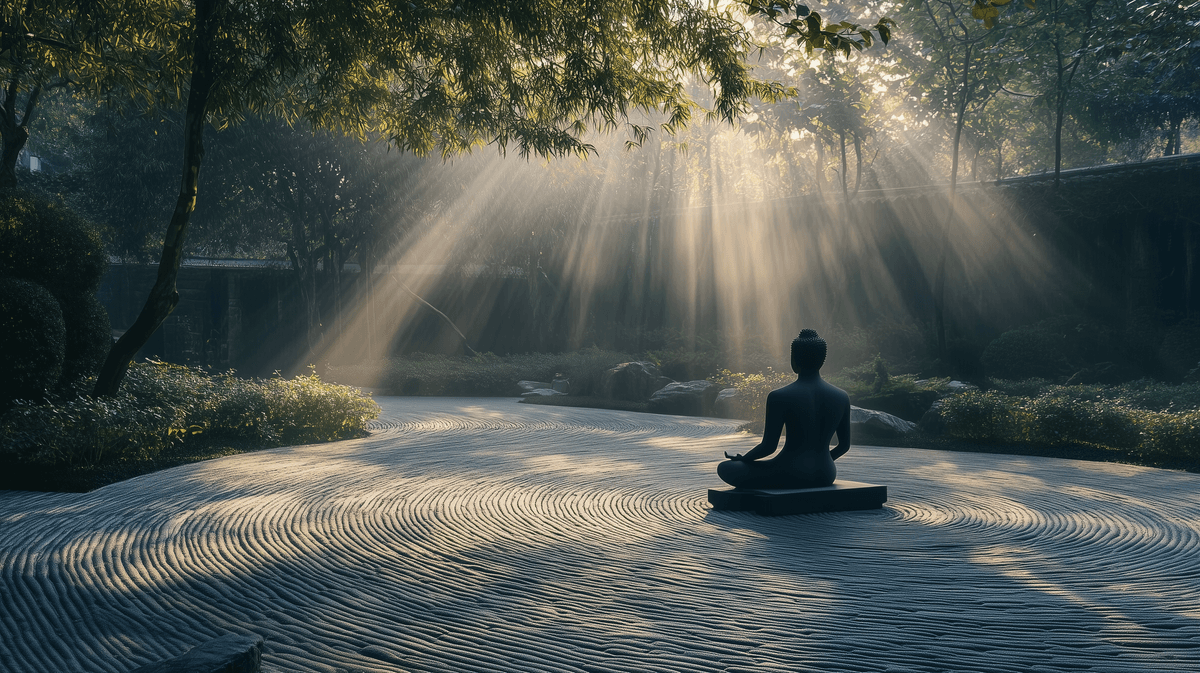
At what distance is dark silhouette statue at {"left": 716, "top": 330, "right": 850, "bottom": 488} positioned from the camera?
6.57 m

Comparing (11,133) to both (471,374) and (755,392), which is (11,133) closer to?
(471,374)

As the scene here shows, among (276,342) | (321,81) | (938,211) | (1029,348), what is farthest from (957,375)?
(276,342)

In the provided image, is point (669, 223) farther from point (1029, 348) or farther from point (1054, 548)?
point (1054, 548)

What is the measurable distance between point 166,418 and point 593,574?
272 inches

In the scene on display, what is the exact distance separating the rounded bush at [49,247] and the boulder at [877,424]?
1067 centimetres

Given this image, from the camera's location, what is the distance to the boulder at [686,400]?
15344 millimetres

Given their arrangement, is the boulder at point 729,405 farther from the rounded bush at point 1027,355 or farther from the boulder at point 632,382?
the rounded bush at point 1027,355

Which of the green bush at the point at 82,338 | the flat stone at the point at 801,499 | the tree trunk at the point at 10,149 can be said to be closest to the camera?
the flat stone at the point at 801,499

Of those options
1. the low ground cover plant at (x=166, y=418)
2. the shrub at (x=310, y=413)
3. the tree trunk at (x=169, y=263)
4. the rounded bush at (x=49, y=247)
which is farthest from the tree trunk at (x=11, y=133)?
the shrub at (x=310, y=413)

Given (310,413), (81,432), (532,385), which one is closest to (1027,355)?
(532,385)

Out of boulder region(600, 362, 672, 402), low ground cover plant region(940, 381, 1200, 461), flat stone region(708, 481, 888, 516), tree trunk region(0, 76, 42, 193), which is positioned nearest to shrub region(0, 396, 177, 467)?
tree trunk region(0, 76, 42, 193)

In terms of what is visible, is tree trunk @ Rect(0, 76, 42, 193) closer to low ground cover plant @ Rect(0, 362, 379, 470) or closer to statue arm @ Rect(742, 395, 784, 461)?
low ground cover plant @ Rect(0, 362, 379, 470)

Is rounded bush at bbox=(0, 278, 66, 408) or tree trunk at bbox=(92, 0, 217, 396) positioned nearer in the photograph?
rounded bush at bbox=(0, 278, 66, 408)

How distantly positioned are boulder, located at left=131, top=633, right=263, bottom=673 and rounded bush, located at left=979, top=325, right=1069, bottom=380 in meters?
15.5
